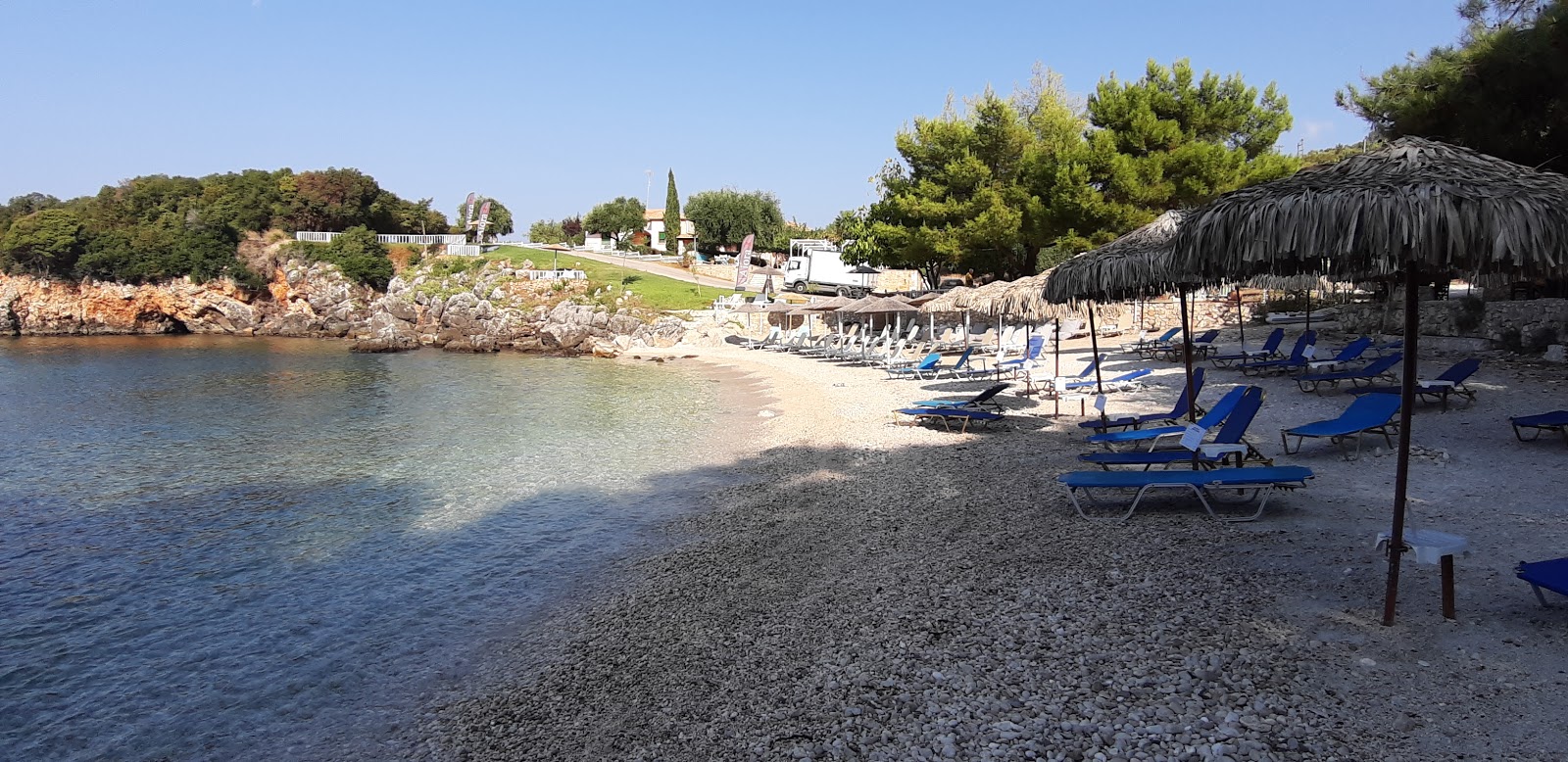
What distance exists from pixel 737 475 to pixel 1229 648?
25.1 ft

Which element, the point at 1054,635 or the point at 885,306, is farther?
the point at 885,306

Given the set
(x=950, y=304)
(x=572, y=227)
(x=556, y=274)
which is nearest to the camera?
(x=950, y=304)

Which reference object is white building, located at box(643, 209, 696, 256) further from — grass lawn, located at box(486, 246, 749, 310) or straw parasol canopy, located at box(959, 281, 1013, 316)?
straw parasol canopy, located at box(959, 281, 1013, 316)

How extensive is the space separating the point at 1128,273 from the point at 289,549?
10.1 meters

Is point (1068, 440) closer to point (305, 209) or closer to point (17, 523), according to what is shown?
point (17, 523)

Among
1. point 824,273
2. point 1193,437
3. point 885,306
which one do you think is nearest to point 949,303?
point 885,306

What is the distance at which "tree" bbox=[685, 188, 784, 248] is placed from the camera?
68750mm

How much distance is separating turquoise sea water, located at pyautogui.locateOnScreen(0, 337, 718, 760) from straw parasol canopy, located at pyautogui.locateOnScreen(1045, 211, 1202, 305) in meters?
5.38

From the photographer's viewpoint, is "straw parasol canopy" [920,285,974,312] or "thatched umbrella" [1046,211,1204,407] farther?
"straw parasol canopy" [920,285,974,312]

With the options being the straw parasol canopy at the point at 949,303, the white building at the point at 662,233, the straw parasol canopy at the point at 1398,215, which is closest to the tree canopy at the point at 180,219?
the white building at the point at 662,233

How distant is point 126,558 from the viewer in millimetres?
9141

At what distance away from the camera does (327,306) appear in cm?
5275

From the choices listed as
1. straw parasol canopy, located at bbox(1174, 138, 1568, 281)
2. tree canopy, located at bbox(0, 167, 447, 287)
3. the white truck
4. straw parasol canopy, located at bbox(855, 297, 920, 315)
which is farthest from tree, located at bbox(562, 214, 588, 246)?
straw parasol canopy, located at bbox(1174, 138, 1568, 281)

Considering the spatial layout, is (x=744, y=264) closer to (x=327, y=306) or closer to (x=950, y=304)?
(x=950, y=304)
